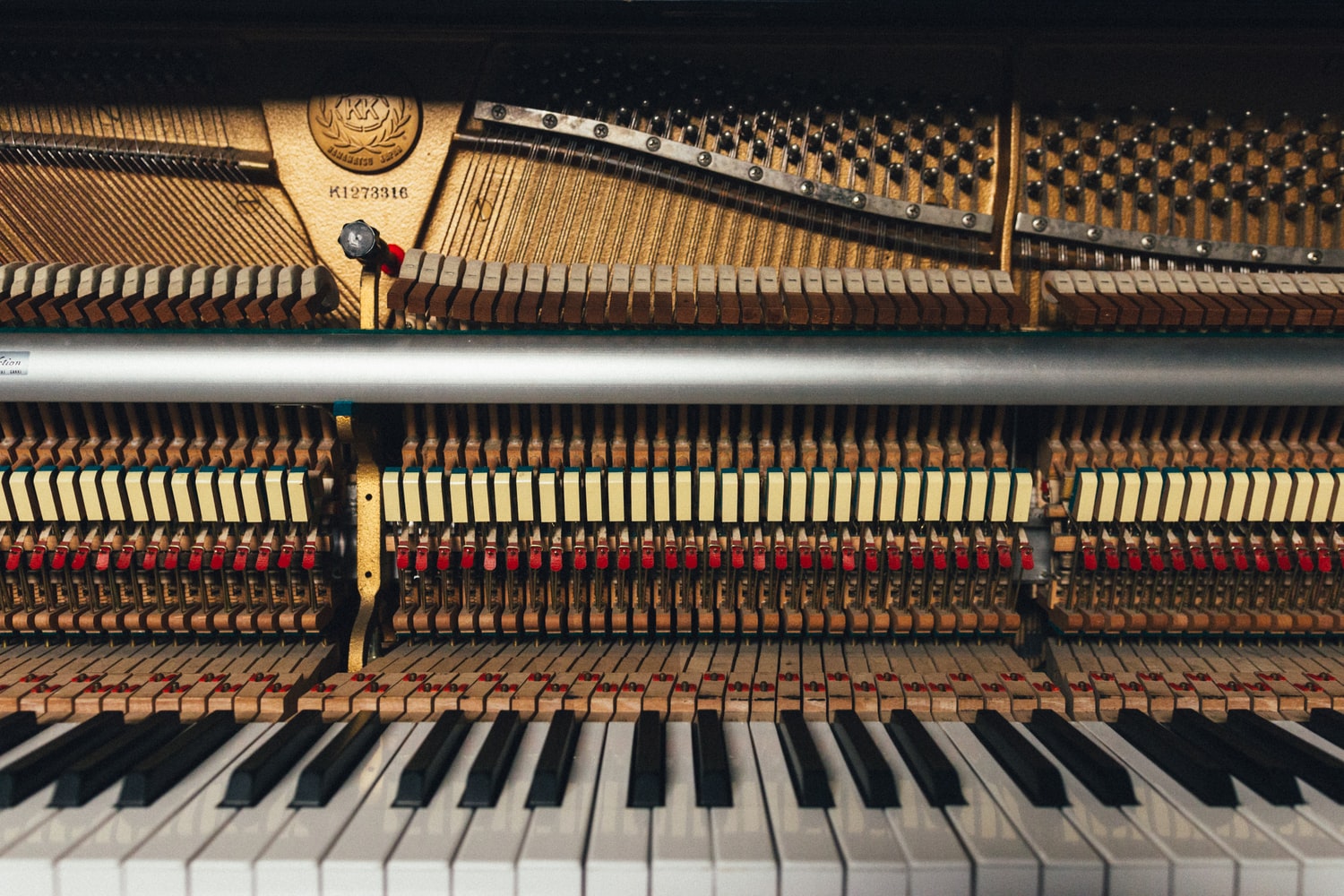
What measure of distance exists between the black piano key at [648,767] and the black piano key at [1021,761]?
0.77 meters

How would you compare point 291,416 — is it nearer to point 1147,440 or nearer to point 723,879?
point 723,879

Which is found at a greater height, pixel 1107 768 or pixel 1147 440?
pixel 1147 440

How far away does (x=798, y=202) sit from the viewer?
2.15 meters

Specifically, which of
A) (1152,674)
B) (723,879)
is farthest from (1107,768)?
(723,879)

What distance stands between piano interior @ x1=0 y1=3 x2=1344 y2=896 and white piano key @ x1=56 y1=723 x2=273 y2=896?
79 mm

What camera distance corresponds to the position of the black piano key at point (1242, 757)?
1.41 m

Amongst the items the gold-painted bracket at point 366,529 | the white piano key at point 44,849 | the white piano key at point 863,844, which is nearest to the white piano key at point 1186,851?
the white piano key at point 863,844

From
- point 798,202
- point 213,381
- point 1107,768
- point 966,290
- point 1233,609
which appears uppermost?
point 798,202

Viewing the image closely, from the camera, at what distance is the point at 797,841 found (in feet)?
4.29

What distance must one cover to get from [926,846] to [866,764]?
0.61 ft

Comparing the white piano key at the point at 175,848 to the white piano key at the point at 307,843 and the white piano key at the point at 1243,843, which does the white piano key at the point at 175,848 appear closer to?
the white piano key at the point at 307,843

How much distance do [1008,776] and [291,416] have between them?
2.17 metres

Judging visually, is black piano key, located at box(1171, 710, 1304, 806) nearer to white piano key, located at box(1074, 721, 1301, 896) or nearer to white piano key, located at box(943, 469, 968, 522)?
white piano key, located at box(1074, 721, 1301, 896)

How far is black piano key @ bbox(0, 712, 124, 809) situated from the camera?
1.40m
